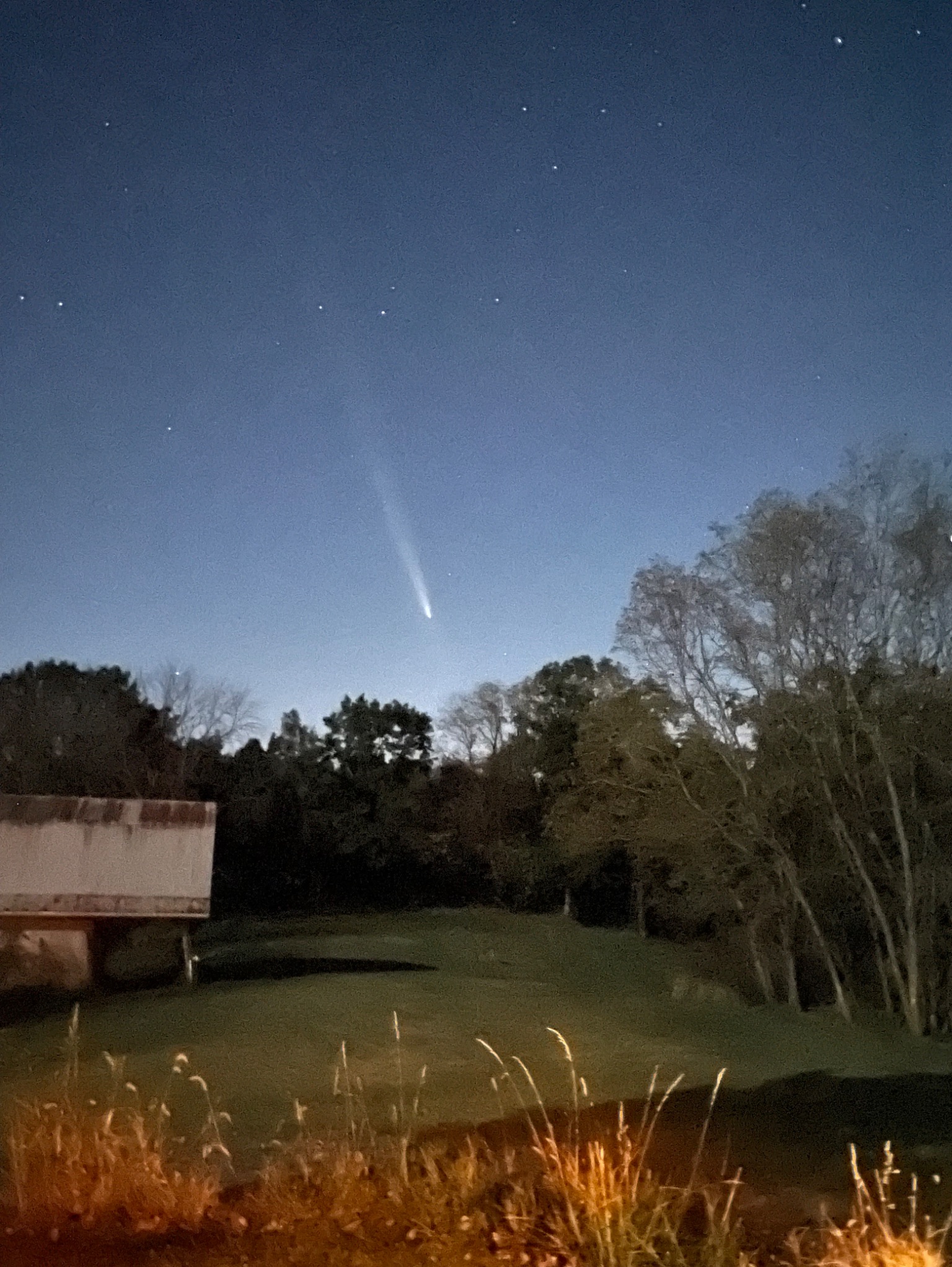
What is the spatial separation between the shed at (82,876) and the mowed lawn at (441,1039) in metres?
1.48

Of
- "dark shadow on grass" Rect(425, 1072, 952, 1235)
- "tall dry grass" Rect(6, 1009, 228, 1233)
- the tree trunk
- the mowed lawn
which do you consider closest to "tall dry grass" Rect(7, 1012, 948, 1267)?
"tall dry grass" Rect(6, 1009, 228, 1233)

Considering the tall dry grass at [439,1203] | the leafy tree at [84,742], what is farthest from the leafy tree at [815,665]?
the leafy tree at [84,742]

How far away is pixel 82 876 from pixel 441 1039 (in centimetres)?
807

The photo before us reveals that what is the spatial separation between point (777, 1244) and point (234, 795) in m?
38.0

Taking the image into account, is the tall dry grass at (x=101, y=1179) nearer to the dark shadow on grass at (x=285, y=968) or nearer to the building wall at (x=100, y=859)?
the building wall at (x=100, y=859)

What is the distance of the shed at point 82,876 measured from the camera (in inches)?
769

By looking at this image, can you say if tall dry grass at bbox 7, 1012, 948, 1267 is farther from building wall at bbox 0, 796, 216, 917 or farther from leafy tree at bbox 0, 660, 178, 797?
leafy tree at bbox 0, 660, 178, 797

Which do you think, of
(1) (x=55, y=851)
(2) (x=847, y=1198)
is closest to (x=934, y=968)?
(2) (x=847, y=1198)

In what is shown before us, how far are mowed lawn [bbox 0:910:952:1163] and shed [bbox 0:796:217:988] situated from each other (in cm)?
148

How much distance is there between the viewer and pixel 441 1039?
48.0ft

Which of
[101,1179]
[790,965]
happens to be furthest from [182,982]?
[101,1179]

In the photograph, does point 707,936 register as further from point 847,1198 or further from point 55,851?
point 847,1198

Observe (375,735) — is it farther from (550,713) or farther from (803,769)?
(803,769)

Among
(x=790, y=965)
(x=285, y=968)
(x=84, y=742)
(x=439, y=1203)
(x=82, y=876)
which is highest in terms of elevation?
(x=84, y=742)
